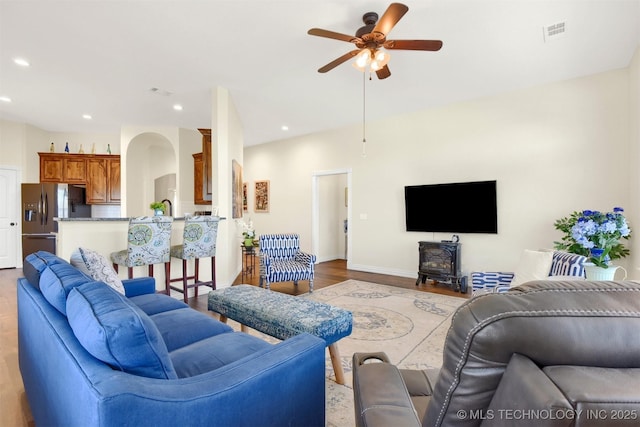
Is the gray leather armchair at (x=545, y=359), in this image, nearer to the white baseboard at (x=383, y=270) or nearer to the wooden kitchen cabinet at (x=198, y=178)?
the white baseboard at (x=383, y=270)

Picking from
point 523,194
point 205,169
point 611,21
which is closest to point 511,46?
point 611,21

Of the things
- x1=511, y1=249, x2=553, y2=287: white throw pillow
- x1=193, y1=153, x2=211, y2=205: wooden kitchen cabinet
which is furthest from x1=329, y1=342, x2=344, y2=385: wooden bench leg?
x1=193, y1=153, x2=211, y2=205: wooden kitchen cabinet

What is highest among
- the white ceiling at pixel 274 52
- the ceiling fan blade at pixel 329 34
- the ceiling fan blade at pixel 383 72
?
the white ceiling at pixel 274 52

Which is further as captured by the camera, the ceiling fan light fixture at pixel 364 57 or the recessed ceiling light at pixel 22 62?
the recessed ceiling light at pixel 22 62

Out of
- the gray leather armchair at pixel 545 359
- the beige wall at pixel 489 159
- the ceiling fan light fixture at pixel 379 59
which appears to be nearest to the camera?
the gray leather armchair at pixel 545 359

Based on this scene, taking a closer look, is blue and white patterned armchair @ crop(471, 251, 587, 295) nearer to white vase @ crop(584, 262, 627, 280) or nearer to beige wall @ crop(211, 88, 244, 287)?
white vase @ crop(584, 262, 627, 280)

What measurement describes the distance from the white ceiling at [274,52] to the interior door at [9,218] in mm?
1523

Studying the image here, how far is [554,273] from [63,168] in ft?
27.8

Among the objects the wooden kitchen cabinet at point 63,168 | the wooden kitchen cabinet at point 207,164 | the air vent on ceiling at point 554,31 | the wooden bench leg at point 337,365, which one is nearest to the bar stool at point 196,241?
the wooden kitchen cabinet at point 207,164

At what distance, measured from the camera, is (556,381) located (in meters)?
0.47

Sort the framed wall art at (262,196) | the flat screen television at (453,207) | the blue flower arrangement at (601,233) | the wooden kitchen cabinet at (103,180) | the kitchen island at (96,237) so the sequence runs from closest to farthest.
Answer: the blue flower arrangement at (601,233) → the kitchen island at (96,237) → the flat screen television at (453,207) → the wooden kitchen cabinet at (103,180) → the framed wall art at (262,196)

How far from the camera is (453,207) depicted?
4.79 meters

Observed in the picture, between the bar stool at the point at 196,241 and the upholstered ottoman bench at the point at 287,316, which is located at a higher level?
the bar stool at the point at 196,241

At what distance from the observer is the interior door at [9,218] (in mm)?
5801
